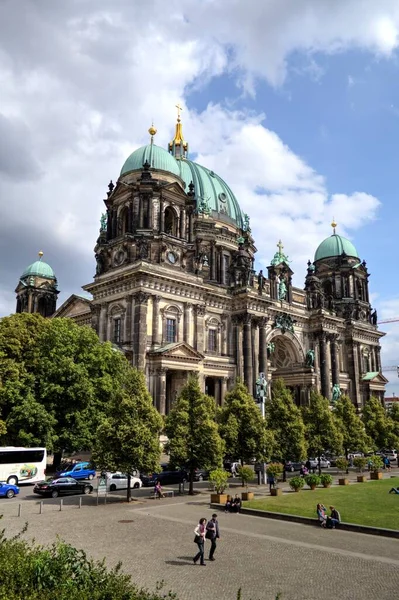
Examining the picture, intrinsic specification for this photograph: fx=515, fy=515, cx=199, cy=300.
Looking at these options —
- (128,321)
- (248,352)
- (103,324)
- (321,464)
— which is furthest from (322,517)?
(248,352)

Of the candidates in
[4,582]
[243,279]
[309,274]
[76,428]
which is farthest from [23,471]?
[309,274]

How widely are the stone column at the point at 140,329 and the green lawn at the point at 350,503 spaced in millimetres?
20939

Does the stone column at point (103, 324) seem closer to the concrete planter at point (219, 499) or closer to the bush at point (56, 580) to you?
the concrete planter at point (219, 499)

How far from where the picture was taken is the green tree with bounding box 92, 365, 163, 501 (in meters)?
A: 30.9

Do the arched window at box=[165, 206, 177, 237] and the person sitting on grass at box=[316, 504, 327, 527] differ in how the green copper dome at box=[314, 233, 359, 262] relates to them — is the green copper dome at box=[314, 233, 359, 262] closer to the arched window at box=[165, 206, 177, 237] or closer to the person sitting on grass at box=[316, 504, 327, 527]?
the arched window at box=[165, 206, 177, 237]

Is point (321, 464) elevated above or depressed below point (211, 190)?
below

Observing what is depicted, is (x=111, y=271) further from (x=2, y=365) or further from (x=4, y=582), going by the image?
(x=4, y=582)

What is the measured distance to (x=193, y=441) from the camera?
3466 cm

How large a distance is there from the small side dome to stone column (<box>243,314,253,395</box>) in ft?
127

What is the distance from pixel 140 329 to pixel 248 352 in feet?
54.8

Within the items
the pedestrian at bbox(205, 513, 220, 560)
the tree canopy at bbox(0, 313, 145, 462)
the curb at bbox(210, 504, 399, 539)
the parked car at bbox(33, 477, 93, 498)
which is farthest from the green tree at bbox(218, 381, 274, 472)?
the pedestrian at bbox(205, 513, 220, 560)

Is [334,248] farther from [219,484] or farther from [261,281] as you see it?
[219,484]

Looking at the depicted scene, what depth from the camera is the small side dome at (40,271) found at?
8525 centimetres

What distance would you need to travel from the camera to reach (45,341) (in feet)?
154
